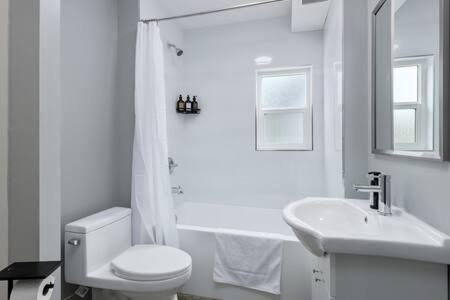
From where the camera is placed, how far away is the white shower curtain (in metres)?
1.81

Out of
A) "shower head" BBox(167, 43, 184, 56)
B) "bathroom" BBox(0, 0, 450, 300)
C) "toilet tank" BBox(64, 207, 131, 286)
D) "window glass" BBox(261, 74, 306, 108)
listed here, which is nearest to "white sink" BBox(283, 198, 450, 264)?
"bathroom" BBox(0, 0, 450, 300)

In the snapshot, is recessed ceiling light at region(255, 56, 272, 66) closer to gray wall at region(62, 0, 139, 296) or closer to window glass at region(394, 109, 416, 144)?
gray wall at region(62, 0, 139, 296)

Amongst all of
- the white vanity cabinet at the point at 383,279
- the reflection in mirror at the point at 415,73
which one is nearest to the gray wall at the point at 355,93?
the reflection in mirror at the point at 415,73

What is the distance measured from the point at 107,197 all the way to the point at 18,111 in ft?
3.19

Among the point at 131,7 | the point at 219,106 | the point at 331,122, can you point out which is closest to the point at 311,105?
Answer: the point at 331,122

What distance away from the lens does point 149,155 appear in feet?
5.98

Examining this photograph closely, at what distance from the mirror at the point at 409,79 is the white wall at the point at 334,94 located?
299 millimetres

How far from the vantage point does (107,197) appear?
74.7 inches

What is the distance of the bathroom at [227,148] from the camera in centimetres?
91

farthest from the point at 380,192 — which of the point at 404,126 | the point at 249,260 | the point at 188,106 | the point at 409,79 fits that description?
the point at 188,106

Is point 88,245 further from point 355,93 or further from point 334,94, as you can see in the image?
point 334,94

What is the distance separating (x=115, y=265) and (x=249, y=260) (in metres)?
0.90

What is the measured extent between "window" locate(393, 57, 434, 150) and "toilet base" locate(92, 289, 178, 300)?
A: 1519 millimetres

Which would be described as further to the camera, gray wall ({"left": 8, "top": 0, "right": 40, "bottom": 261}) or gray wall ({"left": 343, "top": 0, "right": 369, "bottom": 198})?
gray wall ({"left": 343, "top": 0, "right": 369, "bottom": 198})
